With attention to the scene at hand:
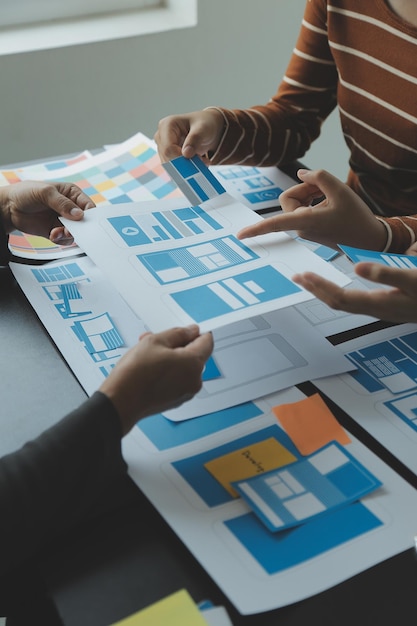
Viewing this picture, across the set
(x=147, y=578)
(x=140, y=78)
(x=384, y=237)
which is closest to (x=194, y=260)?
(x=384, y=237)

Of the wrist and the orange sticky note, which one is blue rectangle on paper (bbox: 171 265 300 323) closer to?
the orange sticky note

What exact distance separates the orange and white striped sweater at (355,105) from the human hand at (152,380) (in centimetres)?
59

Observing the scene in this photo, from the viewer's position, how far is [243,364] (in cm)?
90

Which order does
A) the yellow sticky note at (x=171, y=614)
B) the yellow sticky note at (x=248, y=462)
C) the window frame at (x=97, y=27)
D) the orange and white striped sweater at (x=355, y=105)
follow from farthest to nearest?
1. the window frame at (x=97, y=27)
2. the orange and white striped sweater at (x=355, y=105)
3. the yellow sticky note at (x=248, y=462)
4. the yellow sticky note at (x=171, y=614)

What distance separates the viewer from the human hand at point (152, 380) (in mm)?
744

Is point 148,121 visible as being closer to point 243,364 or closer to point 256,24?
point 256,24

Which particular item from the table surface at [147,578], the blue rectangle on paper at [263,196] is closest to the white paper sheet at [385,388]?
the table surface at [147,578]

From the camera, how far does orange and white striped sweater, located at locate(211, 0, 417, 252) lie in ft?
3.99

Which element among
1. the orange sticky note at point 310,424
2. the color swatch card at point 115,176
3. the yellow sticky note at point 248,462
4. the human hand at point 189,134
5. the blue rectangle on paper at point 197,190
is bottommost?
the yellow sticky note at point 248,462

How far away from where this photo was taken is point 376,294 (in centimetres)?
85

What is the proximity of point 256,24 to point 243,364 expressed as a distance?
1526 millimetres

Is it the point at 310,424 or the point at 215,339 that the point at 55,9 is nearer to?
the point at 215,339

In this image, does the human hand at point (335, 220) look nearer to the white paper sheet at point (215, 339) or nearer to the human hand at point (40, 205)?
the white paper sheet at point (215, 339)

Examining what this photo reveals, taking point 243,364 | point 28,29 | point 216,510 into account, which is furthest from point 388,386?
point 28,29
